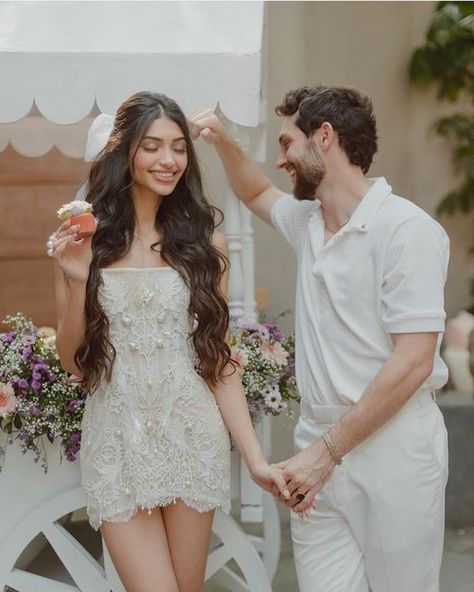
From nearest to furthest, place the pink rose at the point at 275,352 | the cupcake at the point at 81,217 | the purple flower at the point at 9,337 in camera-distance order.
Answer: the cupcake at the point at 81,217, the purple flower at the point at 9,337, the pink rose at the point at 275,352

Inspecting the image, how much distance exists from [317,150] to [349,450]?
0.92 m

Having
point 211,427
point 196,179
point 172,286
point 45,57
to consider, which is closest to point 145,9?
point 45,57

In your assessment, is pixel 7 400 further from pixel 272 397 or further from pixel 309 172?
pixel 309 172

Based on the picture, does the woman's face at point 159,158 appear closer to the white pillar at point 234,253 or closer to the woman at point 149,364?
the woman at point 149,364

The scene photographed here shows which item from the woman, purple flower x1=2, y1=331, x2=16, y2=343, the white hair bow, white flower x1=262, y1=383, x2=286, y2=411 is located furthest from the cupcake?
white flower x1=262, y1=383, x2=286, y2=411

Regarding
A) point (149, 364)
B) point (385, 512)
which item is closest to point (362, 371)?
point (385, 512)

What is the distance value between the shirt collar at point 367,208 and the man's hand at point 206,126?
24.9 inches

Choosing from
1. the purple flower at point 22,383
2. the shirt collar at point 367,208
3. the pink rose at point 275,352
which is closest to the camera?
the shirt collar at point 367,208

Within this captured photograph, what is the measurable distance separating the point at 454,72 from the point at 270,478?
4.80 m

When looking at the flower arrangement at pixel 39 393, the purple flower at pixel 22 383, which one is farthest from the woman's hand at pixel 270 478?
the purple flower at pixel 22 383

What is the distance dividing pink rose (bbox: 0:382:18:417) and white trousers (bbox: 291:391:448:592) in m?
1.08

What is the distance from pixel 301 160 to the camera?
2947mm

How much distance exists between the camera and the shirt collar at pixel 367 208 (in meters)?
2.78

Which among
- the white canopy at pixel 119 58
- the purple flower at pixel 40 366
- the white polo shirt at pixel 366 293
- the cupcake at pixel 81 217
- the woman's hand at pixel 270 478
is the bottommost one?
the woman's hand at pixel 270 478
